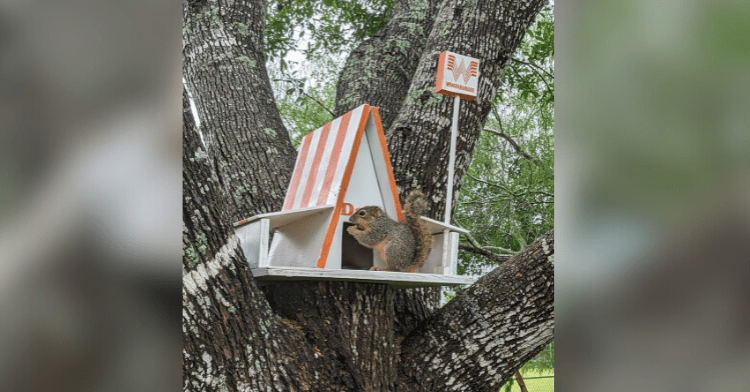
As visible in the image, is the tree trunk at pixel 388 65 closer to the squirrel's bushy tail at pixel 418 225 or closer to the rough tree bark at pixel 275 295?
the rough tree bark at pixel 275 295

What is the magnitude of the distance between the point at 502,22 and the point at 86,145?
2.52m

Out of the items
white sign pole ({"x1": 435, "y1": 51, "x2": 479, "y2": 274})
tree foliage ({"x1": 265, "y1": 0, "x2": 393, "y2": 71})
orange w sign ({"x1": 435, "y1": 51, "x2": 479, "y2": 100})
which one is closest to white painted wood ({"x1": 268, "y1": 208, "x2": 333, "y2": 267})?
white sign pole ({"x1": 435, "y1": 51, "x2": 479, "y2": 274})

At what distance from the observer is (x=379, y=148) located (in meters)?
1.96

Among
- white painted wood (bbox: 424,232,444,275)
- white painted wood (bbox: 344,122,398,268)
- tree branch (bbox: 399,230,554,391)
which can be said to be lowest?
tree branch (bbox: 399,230,554,391)

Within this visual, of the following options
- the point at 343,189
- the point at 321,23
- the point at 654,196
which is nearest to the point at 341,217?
the point at 343,189

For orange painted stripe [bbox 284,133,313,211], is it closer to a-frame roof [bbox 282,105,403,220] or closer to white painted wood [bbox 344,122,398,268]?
a-frame roof [bbox 282,105,403,220]

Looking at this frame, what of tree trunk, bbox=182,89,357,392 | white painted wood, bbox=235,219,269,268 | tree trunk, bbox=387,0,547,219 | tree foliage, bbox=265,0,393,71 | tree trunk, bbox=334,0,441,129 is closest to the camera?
tree trunk, bbox=182,89,357,392

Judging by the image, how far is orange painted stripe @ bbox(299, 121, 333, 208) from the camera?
199 cm

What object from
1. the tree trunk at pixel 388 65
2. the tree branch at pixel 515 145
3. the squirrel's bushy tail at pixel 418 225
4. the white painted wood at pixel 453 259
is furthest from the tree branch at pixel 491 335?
the tree branch at pixel 515 145

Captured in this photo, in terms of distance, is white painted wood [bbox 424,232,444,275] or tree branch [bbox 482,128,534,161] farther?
tree branch [bbox 482,128,534,161]

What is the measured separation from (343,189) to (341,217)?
0.08 metres

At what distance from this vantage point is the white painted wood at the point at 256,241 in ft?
5.67

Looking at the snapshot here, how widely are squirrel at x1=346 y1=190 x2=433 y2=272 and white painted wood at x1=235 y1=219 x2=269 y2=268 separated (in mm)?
241

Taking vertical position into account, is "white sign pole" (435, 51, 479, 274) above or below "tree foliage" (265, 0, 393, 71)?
below
